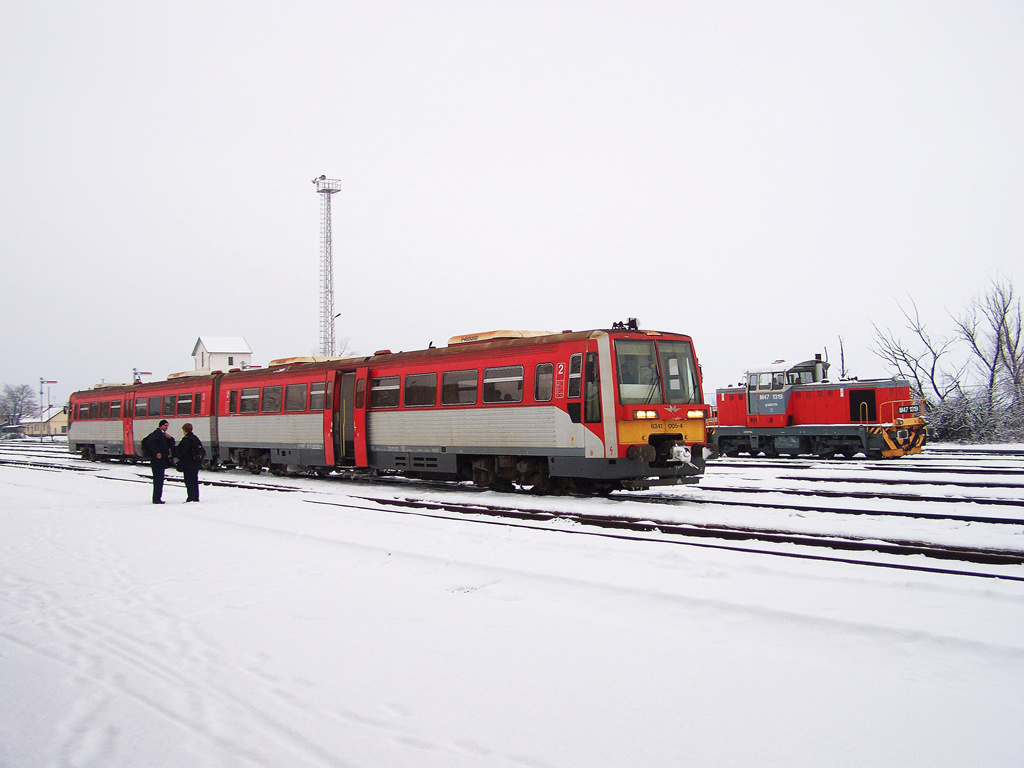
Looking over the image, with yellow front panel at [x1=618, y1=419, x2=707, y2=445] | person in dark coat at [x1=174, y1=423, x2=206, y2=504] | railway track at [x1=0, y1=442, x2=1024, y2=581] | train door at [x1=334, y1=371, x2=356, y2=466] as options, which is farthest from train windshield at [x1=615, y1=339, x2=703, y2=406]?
person in dark coat at [x1=174, y1=423, x2=206, y2=504]

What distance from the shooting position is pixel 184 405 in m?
24.5

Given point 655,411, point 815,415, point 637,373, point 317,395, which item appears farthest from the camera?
point 815,415

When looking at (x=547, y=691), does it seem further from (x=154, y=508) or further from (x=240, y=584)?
(x=154, y=508)

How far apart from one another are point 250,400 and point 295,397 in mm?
2591

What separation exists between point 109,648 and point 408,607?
2.19 m

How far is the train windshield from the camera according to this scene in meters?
12.8

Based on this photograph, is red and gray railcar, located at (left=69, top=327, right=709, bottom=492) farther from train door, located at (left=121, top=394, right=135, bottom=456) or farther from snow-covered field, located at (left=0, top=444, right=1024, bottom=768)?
train door, located at (left=121, top=394, right=135, bottom=456)

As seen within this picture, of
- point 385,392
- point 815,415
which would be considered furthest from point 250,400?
point 815,415

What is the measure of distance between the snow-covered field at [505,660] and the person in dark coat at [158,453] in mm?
5491

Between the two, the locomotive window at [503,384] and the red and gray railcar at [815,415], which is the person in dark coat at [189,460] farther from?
the red and gray railcar at [815,415]

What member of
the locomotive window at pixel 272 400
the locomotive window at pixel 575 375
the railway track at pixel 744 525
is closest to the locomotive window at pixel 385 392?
the railway track at pixel 744 525

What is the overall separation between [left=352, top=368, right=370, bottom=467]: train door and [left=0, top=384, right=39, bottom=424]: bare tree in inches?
4751

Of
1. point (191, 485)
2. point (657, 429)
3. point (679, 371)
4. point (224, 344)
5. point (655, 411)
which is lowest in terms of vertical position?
point (191, 485)

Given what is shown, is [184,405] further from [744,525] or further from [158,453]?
[744,525]
